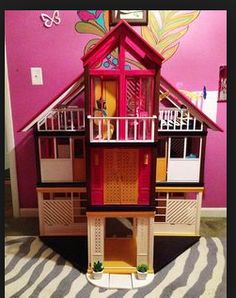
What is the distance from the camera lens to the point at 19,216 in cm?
222

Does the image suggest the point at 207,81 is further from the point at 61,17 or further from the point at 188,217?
the point at 61,17

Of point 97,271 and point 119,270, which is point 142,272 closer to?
point 119,270

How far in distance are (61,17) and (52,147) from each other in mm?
860

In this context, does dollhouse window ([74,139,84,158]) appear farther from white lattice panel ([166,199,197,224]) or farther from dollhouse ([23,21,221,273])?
white lattice panel ([166,199,197,224])

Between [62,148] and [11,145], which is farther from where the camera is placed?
[11,145]

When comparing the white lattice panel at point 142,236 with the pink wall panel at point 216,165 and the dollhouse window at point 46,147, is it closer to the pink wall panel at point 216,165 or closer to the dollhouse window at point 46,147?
the dollhouse window at point 46,147

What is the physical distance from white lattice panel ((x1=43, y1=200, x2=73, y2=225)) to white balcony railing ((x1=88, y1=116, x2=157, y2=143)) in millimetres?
639

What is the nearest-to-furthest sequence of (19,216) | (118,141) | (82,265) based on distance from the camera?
(118,141)
(82,265)
(19,216)

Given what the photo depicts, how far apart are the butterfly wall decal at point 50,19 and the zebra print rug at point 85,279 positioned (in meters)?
1.45

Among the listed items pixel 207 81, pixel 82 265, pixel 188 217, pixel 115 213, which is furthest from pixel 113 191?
pixel 207 81

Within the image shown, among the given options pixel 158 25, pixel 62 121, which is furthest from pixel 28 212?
pixel 158 25

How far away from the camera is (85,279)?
60.5 inches

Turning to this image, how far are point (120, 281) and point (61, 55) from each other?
57.4 inches

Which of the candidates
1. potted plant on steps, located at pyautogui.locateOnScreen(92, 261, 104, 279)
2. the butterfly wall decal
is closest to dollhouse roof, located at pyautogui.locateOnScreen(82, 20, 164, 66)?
the butterfly wall decal
